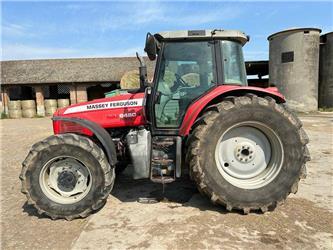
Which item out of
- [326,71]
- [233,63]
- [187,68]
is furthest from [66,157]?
[326,71]

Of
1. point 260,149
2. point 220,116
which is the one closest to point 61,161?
point 220,116

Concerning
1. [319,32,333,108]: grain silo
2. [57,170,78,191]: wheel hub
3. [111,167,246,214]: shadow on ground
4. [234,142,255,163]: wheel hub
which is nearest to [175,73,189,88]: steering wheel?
[234,142,255,163]: wheel hub

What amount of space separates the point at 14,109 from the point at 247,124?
23.3 metres

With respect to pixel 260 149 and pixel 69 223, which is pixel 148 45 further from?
pixel 69 223

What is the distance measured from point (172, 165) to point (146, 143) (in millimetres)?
459

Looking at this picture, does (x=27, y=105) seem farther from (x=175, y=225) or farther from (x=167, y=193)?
(x=175, y=225)

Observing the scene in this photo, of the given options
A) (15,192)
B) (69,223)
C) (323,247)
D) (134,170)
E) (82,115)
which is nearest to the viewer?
(323,247)

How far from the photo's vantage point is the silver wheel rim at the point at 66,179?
11.5 ft

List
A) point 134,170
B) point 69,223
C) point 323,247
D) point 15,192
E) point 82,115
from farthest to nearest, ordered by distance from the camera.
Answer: point 15,192 < point 82,115 < point 134,170 < point 69,223 < point 323,247

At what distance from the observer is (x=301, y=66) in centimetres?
1688

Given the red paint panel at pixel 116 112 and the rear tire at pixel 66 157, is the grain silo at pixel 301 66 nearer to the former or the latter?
the red paint panel at pixel 116 112

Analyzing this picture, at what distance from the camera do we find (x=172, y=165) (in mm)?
3539

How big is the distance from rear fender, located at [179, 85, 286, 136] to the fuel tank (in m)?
0.65

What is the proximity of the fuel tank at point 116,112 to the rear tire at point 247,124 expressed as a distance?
0.93 meters
